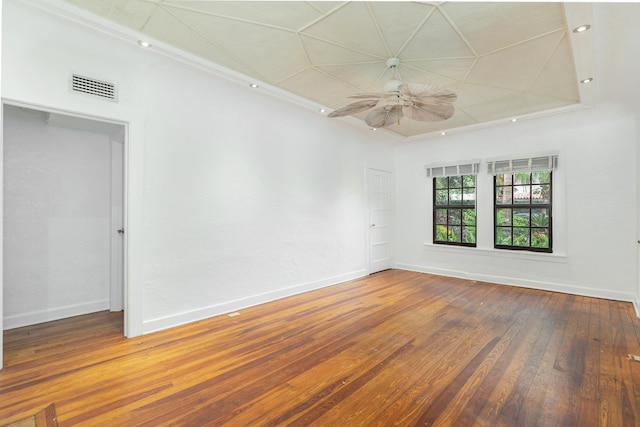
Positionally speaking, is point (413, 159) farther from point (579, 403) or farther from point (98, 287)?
point (98, 287)

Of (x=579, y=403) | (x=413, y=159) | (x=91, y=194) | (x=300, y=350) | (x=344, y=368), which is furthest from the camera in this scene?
(x=413, y=159)

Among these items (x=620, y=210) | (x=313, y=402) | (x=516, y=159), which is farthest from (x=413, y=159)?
(x=313, y=402)

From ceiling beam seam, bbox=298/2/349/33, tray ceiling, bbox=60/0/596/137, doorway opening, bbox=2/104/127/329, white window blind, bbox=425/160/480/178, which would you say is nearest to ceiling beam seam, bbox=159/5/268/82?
tray ceiling, bbox=60/0/596/137

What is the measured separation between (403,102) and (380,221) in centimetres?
342

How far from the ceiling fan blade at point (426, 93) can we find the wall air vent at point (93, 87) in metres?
2.75

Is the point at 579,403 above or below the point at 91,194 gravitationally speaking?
below

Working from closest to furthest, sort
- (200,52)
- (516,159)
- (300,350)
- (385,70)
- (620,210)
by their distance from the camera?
(300,350) < (200,52) < (385,70) < (620,210) < (516,159)

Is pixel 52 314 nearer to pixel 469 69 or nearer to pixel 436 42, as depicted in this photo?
pixel 436 42

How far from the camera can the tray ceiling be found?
2.38 metres

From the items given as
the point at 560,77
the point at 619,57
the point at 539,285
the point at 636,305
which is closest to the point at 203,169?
the point at 560,77

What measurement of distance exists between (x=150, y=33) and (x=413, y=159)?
518cm

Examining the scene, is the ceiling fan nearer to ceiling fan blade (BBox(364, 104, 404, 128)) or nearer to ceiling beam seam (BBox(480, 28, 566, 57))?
ceiling fan blade (BBox(364, 104, 404, 128))

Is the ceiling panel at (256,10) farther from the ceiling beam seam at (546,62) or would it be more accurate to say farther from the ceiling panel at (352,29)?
the ceiling beam seam at (546,62)

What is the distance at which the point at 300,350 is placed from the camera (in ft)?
9.07
